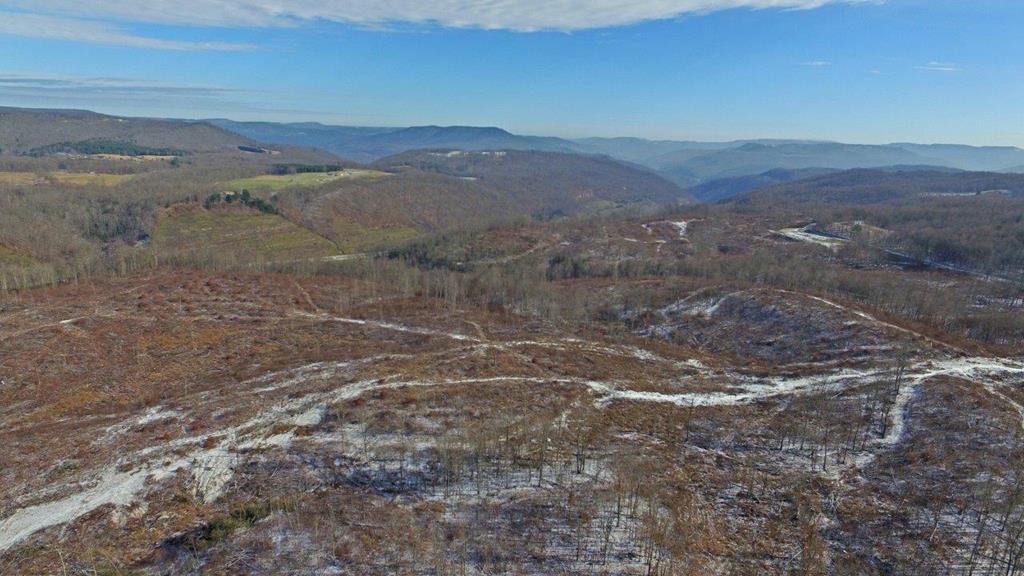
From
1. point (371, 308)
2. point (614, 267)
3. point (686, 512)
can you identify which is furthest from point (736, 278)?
point (686, 512)

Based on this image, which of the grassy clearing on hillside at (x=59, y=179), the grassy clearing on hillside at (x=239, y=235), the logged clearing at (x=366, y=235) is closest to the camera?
the grassy clearing on hillside at (x=239, y=235)

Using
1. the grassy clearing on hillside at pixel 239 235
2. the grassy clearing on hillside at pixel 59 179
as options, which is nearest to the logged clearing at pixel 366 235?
the grassy clearing on hillside at pixel 239 235

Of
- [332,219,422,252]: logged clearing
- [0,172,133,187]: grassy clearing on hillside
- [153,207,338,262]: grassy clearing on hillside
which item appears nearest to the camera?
[153,207,338,262]: grassy clearing on hillside

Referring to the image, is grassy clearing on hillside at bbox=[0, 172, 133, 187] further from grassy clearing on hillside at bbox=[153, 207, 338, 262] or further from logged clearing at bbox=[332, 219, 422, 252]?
logged clearing at bbox=[332, 219, 422, 252]

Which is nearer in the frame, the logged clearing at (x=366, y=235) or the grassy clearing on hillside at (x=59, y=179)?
the logged clearing at (x=366, y=235)

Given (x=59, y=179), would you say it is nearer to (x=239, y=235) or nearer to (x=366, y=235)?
(x=239, y=235)

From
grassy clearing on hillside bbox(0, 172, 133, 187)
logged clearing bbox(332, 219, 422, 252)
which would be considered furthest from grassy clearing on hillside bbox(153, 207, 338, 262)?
grassy clearing on hillside bbox(0, 172, 133, 187)

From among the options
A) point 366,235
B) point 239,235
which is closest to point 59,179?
point 239,235

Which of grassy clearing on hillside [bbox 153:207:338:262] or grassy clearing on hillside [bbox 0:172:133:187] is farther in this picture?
grassy clearing on hillside [bbox 0:172:133:187]

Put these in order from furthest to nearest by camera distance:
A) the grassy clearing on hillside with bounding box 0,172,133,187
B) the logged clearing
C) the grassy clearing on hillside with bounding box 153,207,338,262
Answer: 1. the grassy clearing on hillside with bounding box 0,172,133,187
2. the logged clearing
3. the grassy clearing on hillside with bounding box 153,207,338,262

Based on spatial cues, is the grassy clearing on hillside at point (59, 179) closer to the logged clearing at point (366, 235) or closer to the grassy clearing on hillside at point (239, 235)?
the grassy clearing on hillside at point (239, 235)
